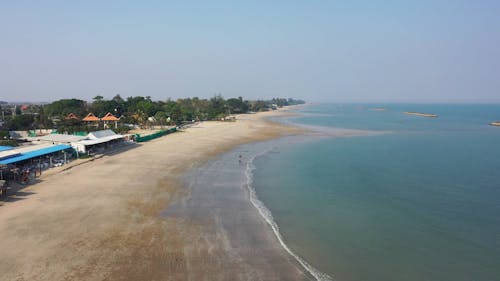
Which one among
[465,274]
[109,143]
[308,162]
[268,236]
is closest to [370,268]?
[465,274]

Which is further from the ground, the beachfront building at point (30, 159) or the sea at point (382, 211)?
the beachfront building at point (30, 159)

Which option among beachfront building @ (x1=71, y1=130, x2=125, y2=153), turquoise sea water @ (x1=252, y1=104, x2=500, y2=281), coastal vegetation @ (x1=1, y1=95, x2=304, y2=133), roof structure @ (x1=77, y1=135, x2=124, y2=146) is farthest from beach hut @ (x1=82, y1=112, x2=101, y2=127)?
turquoise sea water @ (x1=252, y1=104, x2=500, y2=281)

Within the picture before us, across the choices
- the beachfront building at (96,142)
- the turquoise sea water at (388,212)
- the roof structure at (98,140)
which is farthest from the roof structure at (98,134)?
the turquoise sea water at (388,212)

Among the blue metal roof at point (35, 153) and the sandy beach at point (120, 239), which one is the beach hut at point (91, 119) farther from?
the sandy beach at point (120, 239)

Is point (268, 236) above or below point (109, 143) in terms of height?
below

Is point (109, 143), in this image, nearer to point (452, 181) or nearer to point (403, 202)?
point (403, 202)

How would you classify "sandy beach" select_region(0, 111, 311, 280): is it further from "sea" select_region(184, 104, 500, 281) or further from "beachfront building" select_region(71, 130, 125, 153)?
"beachfront building" select_region(71, 130, 125, 153)
